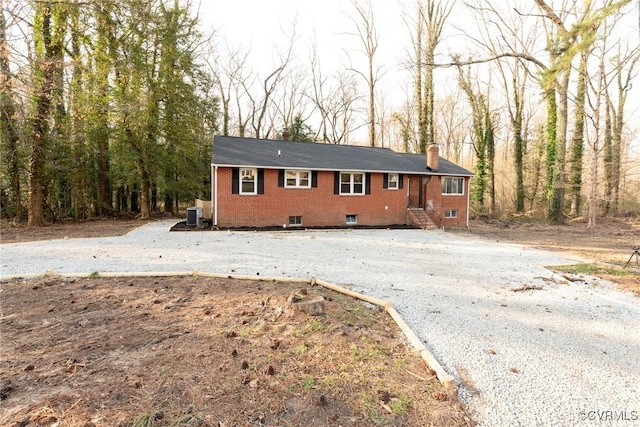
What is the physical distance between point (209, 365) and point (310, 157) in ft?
49.7

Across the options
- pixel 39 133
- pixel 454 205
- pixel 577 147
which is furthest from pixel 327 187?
pixel 577 147

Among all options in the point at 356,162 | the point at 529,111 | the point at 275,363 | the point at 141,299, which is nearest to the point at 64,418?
the point at 275,363

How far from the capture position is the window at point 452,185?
19203mm

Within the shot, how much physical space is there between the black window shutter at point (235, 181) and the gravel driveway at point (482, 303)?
4165 millimetres

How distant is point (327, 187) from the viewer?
16672 millimetres

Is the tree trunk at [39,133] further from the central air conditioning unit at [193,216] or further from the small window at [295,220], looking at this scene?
the small window at [295,220]

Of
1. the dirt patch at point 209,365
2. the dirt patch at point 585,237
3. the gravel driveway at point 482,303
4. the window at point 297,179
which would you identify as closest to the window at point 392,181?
the window at point 297,179

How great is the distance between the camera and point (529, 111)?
28594 millimetres

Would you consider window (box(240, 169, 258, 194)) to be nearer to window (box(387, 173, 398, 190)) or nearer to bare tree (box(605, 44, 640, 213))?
window (box(387, 173, 398, 190))

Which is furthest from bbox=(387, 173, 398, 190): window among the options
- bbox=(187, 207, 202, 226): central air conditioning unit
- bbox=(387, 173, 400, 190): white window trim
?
bbox=(187, 207, 202, 226): central air conditioning unit

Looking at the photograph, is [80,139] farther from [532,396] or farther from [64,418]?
[532,396]

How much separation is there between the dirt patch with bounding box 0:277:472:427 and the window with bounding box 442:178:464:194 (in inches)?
639

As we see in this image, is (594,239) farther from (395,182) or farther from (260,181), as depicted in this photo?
(260,181)

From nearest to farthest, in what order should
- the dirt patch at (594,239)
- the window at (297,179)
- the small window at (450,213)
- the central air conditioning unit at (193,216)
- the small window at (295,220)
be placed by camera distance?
the dirt patch at (594,239) < the central air conditioning unit at (193,216) < the window at (297,179) < the small window at (295,220) < the small window at (450,213)
